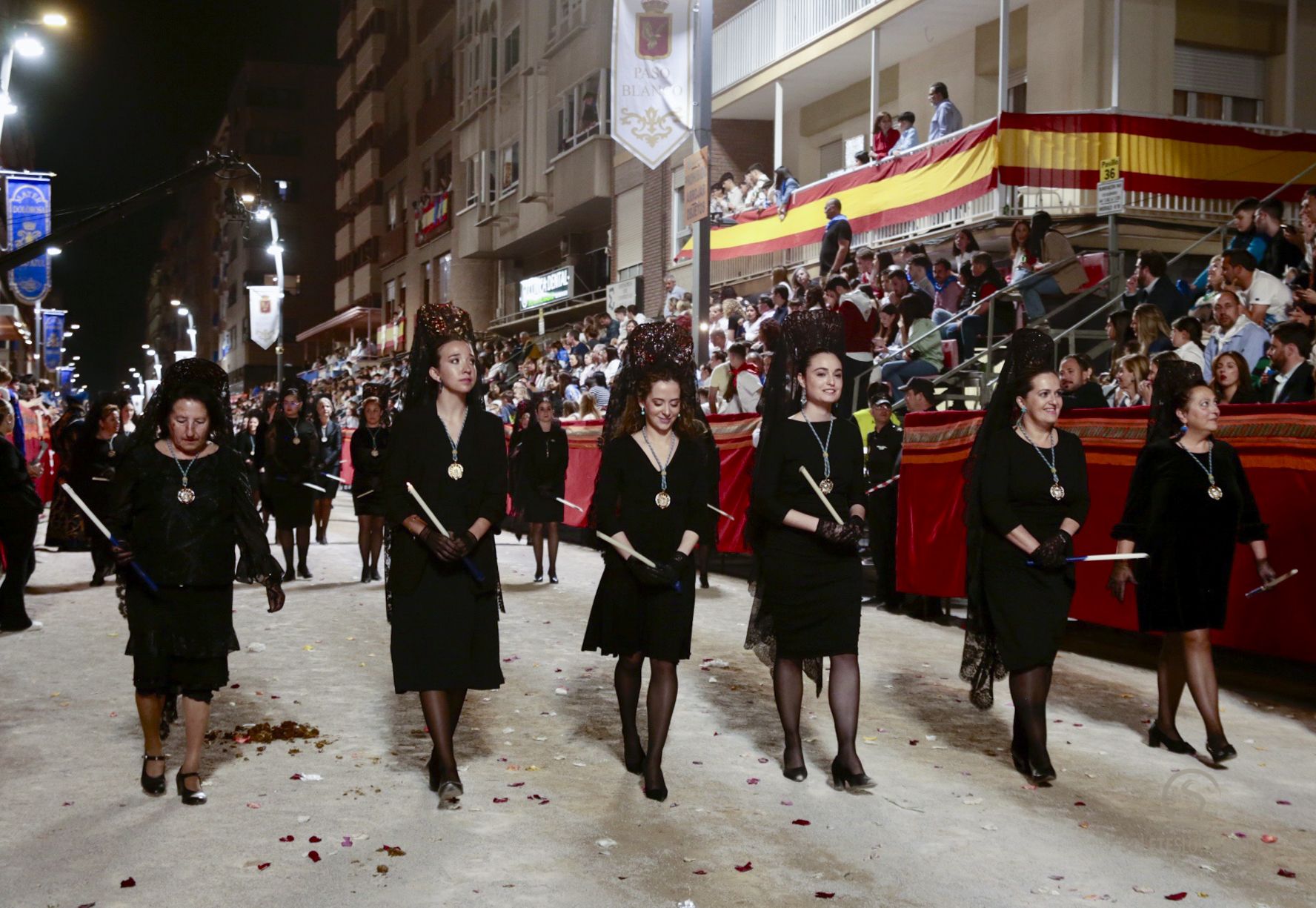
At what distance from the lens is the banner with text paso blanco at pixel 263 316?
5234 cm

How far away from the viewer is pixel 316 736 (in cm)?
707

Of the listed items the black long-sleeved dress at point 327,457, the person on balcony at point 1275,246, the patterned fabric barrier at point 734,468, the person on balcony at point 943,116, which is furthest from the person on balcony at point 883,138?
the black long-sleeved dress at point 327,457

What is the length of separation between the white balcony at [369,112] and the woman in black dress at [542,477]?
45892 mm

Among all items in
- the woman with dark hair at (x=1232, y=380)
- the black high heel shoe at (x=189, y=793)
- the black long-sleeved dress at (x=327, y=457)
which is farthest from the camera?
the black long-sleeved dress at (x=327, y=457)

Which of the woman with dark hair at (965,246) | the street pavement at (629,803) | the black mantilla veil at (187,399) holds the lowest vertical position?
the street pavement at (629,803)

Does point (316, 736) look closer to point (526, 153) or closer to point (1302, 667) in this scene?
point (1302, 667)

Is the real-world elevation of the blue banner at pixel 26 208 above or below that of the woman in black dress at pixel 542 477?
above

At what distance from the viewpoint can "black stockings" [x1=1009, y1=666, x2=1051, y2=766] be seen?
627cm

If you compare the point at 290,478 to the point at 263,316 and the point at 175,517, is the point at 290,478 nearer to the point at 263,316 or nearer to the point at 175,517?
the point at 175,517

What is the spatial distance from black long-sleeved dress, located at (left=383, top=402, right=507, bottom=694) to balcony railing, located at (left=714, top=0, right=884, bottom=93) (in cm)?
1719

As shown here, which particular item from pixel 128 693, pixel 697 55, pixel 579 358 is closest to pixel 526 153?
pixel 579 358

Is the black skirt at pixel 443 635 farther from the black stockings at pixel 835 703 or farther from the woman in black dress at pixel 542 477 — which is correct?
the woman in black dress at pixel 542 477

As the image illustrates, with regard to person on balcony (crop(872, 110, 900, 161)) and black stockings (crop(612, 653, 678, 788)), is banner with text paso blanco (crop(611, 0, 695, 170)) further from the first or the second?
black stockings (crop(612, 653, 678, 788))

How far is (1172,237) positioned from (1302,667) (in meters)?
10.3
